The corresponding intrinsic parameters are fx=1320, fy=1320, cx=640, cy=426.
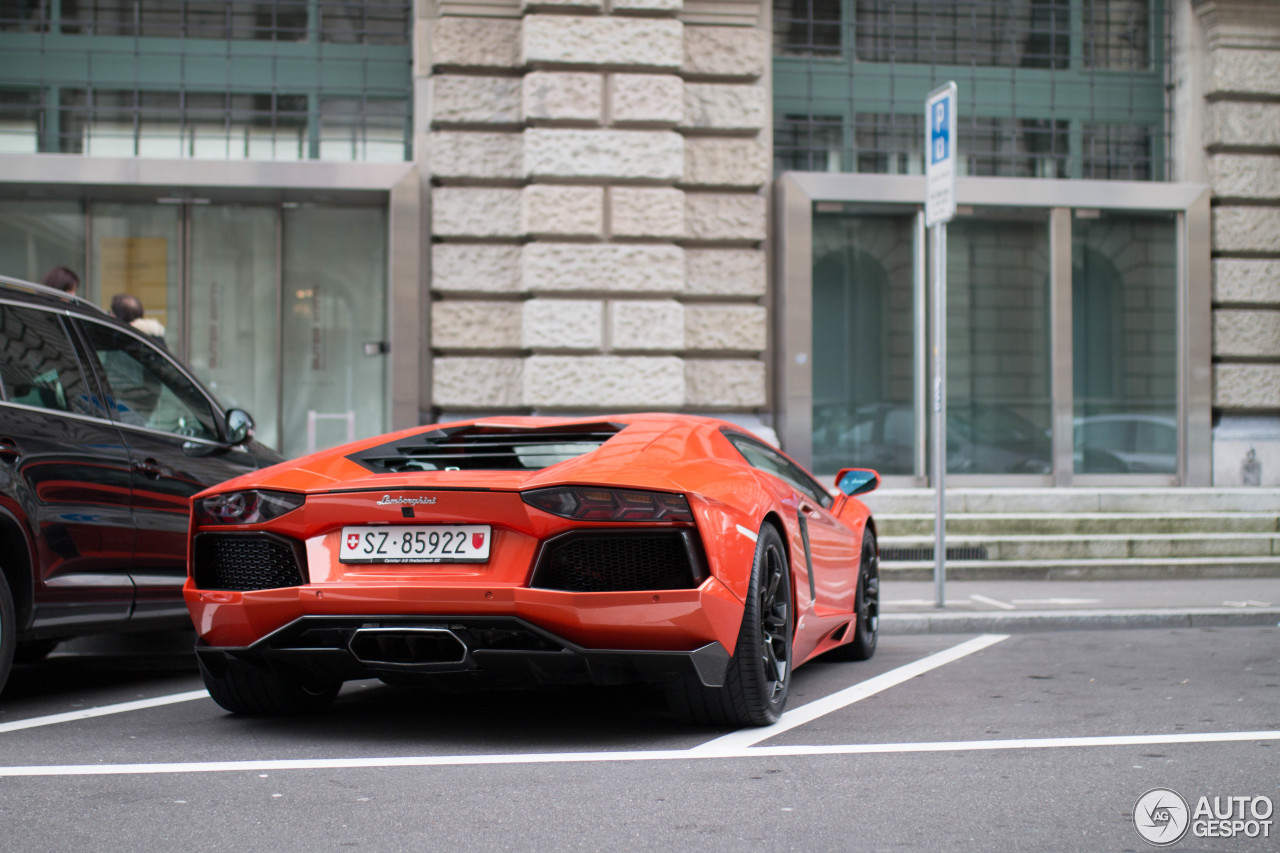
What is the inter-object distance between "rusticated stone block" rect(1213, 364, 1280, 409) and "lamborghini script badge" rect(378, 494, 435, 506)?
10688 mm

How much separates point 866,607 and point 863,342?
6.32 meters

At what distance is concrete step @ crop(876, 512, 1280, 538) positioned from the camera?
1134cm

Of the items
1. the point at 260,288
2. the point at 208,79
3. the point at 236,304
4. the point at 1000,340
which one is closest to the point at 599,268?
the point at 260,288

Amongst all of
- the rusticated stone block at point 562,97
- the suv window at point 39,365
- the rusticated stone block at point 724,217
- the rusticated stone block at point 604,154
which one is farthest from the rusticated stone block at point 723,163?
the suv window at point 39,365

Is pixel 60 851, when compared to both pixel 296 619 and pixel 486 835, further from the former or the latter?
pixel 296 619

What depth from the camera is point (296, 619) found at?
4.36m

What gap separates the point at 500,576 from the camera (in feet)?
13.8

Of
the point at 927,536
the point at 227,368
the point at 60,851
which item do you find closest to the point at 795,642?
the point at 60,851

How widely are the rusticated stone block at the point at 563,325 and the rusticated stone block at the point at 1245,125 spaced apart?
6464 millimetres

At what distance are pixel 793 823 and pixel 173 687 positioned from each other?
3668mm

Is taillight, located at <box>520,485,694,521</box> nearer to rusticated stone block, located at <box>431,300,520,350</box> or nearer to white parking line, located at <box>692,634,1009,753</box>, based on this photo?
white parking line, located at <box>692,634,1009,753</box>

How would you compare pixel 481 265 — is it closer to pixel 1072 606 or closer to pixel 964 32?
pixel 964 32

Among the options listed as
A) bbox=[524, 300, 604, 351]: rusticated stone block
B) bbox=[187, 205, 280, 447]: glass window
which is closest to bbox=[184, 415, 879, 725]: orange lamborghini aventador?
bbox=[524, 300, 604, 351]: rusticated stone block

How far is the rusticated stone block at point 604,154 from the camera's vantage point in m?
11.4
